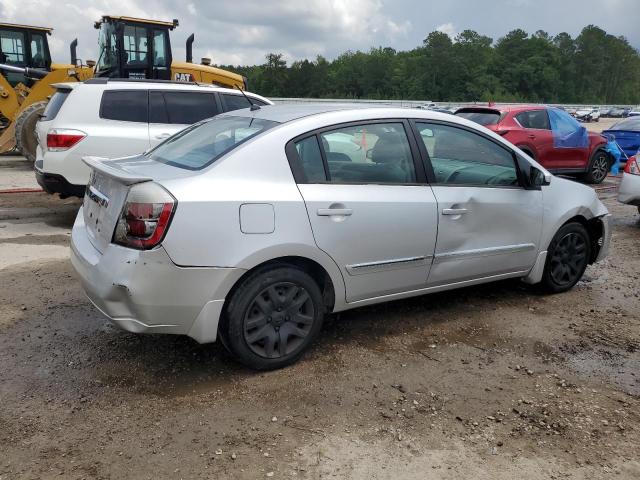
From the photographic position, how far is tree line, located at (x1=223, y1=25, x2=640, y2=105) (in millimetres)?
76625

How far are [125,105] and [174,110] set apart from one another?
0.64 metres

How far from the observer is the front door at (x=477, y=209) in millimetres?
4309

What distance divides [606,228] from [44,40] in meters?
15.4

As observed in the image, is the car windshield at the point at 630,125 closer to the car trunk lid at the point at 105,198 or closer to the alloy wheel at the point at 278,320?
the alloy wheel at the point at 278,320

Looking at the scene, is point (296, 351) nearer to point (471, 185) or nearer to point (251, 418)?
point (251, 418)

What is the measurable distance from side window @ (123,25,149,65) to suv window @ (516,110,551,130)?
803 centimetres

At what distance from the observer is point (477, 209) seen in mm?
4430

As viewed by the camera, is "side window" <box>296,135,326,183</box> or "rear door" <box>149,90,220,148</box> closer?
"side window" <box>296,135,326,183</box>

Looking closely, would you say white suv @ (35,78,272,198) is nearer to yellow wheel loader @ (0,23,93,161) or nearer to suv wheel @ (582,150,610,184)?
yellow wheel loader @ (0,23,93,161)

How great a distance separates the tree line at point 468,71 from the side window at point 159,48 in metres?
59.1

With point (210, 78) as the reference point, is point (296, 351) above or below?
below

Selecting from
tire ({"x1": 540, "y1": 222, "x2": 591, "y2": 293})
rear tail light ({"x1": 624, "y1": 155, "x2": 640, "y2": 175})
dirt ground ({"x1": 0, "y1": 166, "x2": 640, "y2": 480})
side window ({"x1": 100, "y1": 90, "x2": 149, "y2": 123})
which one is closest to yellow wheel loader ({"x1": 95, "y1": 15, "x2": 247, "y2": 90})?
side window ({"x1": 100, "y1": 90, "x2": 149, "y2": 123})

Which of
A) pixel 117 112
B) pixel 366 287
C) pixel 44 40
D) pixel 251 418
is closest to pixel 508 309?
pixel 366 287

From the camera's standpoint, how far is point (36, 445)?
2.92 m
